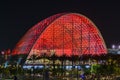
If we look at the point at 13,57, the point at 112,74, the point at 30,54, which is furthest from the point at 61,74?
the point at 13,57

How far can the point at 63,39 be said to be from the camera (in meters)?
133

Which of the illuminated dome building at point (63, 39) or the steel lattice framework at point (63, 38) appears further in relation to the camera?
the steel lattice framework at point (63, 38)

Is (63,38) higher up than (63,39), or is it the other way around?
(63,38)

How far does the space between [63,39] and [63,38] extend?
292mm

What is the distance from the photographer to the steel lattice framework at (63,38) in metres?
131

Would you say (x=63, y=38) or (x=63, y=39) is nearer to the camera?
(x=63, y=38)

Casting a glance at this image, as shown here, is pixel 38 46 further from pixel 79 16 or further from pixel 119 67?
pixel 119 67

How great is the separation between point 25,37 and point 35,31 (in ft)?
16.4

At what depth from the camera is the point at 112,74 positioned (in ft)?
340

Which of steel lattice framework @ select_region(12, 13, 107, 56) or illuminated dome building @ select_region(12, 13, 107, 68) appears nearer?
illuminated dome building @ select_region(12, 13, 107, 68)

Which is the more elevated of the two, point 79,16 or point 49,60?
point 79,16

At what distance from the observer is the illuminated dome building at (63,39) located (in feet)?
429

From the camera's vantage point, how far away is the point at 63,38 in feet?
435

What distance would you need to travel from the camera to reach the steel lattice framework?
429 ft
